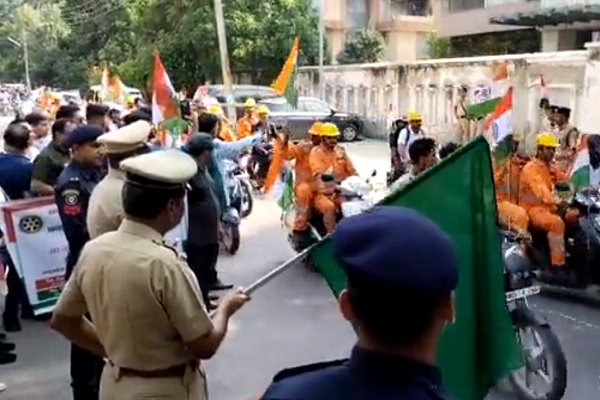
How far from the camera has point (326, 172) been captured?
849 cm

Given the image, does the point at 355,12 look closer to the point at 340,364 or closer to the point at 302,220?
the point at 302,220

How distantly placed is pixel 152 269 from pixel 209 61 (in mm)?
25131

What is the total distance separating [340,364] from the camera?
1.48 meters

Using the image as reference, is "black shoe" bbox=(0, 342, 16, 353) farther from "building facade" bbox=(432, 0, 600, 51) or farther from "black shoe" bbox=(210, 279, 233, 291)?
"building facade" bbox=(432, 0, 600, 51)

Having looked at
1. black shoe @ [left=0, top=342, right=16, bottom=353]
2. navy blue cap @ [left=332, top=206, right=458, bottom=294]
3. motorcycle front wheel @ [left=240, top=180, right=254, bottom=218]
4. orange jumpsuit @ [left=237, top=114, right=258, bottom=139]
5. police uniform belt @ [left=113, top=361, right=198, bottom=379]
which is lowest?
motorcycle front wheel @ [left=240, top=180, right=254, bottom=218]

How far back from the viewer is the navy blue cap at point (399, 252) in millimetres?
1374

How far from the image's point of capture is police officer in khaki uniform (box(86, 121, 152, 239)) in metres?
3.54

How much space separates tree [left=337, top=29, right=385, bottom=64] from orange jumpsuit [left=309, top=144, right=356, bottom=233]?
28810mm

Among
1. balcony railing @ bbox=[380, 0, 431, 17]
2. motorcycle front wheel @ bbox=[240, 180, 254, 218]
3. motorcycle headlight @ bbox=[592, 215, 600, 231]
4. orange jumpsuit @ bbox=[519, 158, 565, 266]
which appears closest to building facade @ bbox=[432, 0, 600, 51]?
balcony railing @ bbox=[380, 0, 431, 17]

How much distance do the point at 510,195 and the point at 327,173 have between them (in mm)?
1929

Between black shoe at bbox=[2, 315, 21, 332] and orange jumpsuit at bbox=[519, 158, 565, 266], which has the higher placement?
orange jumpsuit at bbox=[519, 158, 565, 266]

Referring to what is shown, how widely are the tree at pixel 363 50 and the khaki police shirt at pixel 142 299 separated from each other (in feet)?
114

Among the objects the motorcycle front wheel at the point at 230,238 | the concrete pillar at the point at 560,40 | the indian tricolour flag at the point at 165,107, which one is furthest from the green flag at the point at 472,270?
the concrete pillar at the point at 560,40

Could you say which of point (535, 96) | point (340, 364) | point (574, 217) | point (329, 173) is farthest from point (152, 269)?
point (535, 96)
